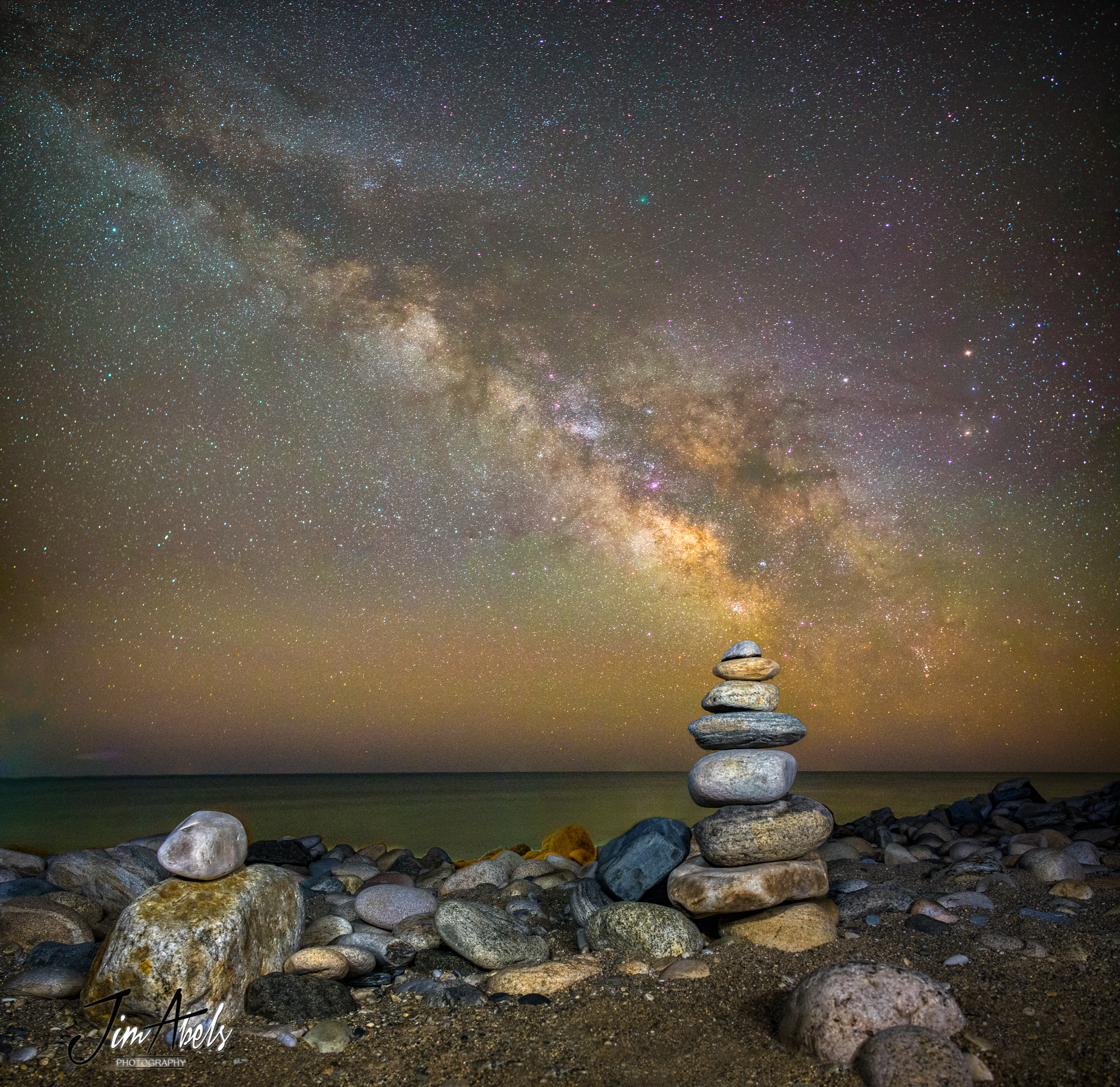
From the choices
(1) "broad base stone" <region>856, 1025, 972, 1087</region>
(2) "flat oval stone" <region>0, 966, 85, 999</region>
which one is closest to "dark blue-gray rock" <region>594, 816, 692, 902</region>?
(1) "broad base stone" <region>856, 1025, 972, 1087</region>

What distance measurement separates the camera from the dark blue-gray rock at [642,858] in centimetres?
793

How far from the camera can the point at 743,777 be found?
7723 millimetres

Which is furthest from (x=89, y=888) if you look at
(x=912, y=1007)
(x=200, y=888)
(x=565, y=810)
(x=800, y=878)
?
(x=565, y=810)

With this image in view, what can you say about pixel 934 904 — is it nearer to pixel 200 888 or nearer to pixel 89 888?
pixel 200 888

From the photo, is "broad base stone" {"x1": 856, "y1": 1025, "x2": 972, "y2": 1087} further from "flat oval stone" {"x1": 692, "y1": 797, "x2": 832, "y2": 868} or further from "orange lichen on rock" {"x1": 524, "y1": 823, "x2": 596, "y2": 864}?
"orange lichen on rock" {"x1": 524, "y1": 823, "x2": 596, "y2": 864}

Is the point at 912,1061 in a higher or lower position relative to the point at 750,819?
lower

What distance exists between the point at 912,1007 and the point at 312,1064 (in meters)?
3.73

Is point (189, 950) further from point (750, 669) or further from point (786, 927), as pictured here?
point (750, 669)

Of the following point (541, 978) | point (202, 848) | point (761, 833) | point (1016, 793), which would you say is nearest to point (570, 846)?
point (761, 833)

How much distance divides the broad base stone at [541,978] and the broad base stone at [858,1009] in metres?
1.91

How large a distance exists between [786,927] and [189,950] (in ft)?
16.4

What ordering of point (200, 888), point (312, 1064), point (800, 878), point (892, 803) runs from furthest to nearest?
point (892, 803) → point (800, 878) → point (200, 888) → point (312, 1064)

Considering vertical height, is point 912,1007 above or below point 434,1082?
above

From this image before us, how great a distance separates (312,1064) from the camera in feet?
15.3
